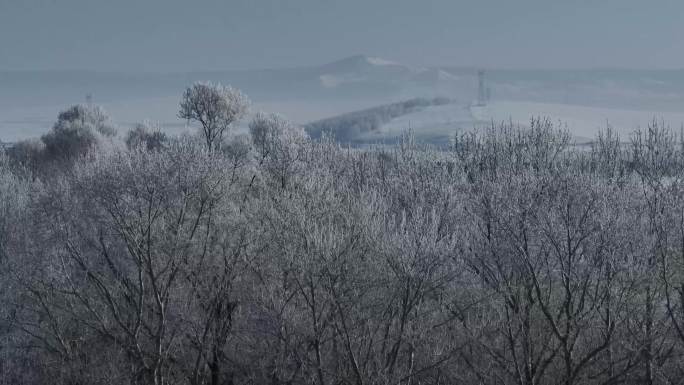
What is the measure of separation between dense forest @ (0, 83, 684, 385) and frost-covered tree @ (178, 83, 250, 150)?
23.4m

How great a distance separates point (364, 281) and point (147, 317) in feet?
41.9

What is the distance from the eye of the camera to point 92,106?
108 m

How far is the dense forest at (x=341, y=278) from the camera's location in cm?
3209

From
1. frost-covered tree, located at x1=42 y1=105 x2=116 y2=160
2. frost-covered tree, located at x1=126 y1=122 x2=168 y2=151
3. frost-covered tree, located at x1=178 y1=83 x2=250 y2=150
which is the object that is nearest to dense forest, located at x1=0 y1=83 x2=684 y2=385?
frost-covered tree, located at x1=178 y1=83 x2=250 y2=150

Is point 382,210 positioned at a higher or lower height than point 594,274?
higher

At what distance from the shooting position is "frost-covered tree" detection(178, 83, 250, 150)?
68.4 metres

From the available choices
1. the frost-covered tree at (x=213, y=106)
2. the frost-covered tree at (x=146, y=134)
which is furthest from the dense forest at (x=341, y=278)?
the frost-covered tree at (x=146, y=134)

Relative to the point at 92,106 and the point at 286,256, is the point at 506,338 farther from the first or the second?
the point at 92,106

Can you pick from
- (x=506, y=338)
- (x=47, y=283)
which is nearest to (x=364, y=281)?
(x=506, y=338)

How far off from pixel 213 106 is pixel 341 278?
3901 cm

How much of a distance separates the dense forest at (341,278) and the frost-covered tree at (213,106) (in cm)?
2336

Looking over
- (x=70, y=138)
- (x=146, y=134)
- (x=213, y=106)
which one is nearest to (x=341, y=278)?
(x=213, y=106)

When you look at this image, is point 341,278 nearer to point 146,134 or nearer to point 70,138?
point 70,138

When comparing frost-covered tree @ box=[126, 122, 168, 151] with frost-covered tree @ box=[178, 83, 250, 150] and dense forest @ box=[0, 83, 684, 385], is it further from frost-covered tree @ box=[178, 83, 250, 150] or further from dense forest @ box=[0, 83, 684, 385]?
dense forest @ box=[0, 83, 684, 385]
